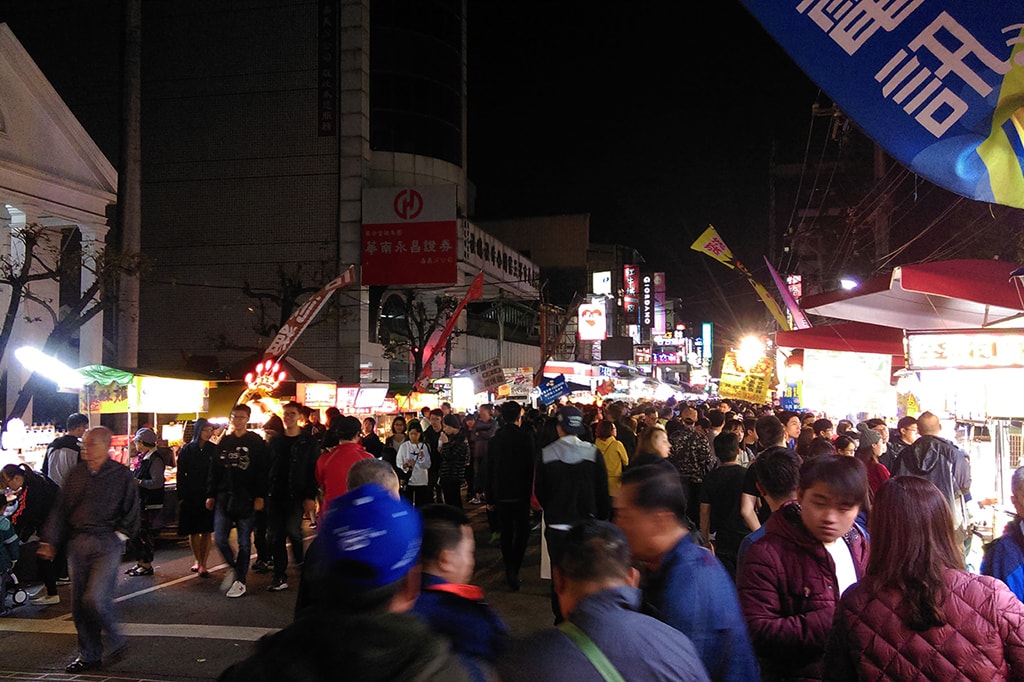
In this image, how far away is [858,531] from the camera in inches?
157

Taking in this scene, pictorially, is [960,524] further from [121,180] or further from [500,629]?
[121,180]

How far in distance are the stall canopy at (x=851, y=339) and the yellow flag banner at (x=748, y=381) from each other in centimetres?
485

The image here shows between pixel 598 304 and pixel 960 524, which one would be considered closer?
pixel 960 524

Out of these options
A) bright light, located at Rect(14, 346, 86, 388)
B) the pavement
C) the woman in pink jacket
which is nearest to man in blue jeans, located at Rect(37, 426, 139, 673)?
the pavement

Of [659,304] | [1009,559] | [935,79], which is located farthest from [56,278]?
[659,304]

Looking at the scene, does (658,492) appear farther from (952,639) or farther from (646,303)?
(646,303)

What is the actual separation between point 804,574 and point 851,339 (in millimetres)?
8559

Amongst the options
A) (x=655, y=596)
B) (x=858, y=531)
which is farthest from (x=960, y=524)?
(x=655, y=596)

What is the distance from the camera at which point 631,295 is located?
69500 millimetres

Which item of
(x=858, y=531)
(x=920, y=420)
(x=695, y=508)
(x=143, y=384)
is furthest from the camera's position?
(x=143, y=384)

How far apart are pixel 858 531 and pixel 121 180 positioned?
47.2 ft

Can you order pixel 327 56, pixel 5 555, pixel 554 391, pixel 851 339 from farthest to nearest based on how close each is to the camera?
pixel 327 56, pixel 554 391, pixel 851 339, pixel 5 555

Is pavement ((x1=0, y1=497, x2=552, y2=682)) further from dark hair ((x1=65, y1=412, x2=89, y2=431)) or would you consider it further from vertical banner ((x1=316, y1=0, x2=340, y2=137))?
vertical banner ((x1=316, y1=0, x2=340, y2=137))

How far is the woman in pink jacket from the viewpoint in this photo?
271cm
